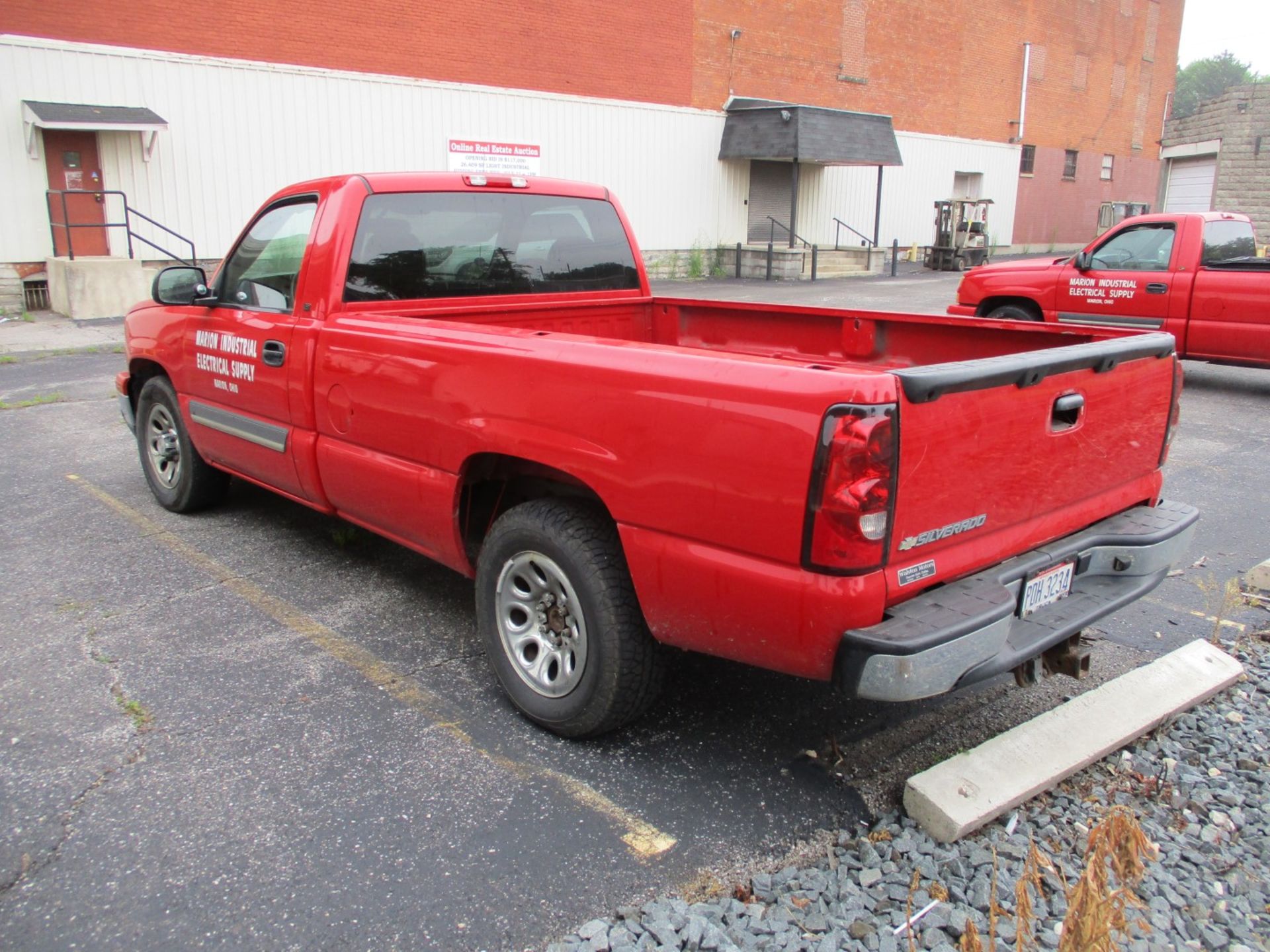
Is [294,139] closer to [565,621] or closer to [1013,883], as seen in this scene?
[565,621]

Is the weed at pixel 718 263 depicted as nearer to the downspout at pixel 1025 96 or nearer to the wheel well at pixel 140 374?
the downspout at pixel 1025 96

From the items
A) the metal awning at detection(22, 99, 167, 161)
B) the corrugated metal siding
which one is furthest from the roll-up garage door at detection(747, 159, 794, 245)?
the metal awning at detection(22, 99, 167, 161)

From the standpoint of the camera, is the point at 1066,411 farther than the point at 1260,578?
No

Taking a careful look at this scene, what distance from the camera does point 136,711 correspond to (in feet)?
12.0

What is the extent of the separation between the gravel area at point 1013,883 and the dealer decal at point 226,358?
3.27 m

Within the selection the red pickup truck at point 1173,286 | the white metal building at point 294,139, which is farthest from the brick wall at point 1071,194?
the red pickup truck at point 1173,286

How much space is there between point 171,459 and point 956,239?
26.9 metres

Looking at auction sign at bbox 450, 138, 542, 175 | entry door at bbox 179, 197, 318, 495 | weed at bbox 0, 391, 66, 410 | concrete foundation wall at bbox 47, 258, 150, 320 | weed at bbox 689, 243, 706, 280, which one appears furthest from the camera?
weed at bbox 689, 243, 706, 280

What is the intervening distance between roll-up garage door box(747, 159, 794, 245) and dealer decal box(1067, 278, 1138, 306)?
1692 centimetres

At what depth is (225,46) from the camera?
58.2 ft

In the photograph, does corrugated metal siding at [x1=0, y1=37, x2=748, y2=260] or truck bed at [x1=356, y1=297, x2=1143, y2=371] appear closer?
truck bed at [x1=356, y1=297, x2=1143, y2=371]

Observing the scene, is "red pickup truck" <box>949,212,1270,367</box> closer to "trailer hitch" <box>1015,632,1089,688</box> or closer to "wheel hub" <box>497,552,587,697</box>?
"trailer hitch" <box>1015,632,1089,688</box>

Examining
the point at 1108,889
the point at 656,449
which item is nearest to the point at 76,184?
the point at 656,449

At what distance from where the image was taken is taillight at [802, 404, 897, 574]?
2.56 metres
